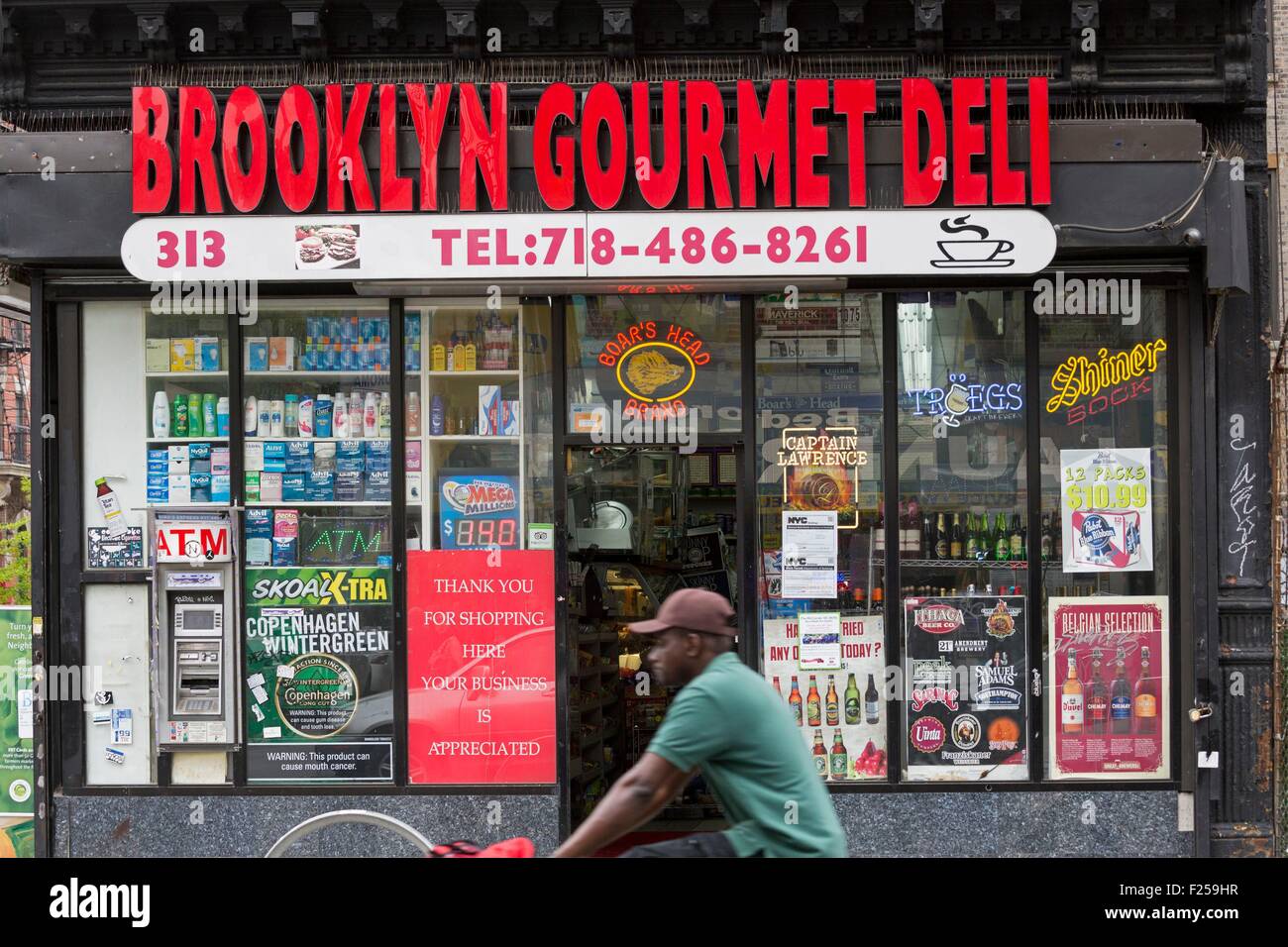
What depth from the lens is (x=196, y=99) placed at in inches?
298

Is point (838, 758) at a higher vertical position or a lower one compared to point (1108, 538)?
lower

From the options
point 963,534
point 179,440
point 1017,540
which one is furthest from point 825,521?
Answer: point 179,440

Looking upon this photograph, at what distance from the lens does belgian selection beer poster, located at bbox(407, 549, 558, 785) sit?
25.6 ft

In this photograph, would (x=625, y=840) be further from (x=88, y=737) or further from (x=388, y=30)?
(x=388, y=30)

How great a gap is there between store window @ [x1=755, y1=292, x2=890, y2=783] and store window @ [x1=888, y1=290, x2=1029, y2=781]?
0.22 meters

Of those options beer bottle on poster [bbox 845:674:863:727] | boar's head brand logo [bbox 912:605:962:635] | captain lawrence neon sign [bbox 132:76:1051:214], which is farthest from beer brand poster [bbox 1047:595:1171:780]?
captain lawrence neon sign [bbox 132:76:1051:214]

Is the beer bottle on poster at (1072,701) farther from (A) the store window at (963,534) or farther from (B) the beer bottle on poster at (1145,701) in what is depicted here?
(B) the beer bottle on poster at (1145,701)

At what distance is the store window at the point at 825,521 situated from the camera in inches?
312

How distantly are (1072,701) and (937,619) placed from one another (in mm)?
1082

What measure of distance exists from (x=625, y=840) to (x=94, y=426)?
5.12 metres

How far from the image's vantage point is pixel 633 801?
146 inches

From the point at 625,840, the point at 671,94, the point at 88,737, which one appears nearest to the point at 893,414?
the point at 671,94

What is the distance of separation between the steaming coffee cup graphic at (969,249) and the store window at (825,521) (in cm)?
70

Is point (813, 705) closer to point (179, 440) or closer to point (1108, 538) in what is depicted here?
point (1108, 538)
